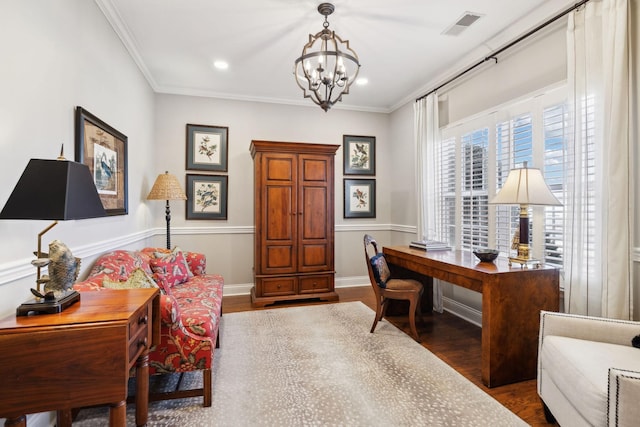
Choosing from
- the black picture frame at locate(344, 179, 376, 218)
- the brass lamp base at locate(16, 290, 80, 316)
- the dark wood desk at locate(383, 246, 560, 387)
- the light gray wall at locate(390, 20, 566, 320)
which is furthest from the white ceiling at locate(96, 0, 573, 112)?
the brass lamp base at locate(16, 290, 80, 316)

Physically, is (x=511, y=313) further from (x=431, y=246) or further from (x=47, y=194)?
(x=47, y=194)

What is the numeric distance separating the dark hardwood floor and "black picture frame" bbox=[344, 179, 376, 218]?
1229mm

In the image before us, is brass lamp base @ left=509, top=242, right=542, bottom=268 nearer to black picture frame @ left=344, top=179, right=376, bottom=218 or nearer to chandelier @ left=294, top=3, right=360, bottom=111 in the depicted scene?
chandelier @ left=294, top=3, right=360, bottom=111

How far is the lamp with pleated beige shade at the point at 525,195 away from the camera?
2.31m

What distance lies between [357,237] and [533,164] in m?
2.77

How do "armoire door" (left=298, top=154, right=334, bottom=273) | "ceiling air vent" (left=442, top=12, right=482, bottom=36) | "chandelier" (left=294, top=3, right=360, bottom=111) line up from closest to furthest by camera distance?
"chandelier" (left=294, top=3, right=360, bottom=111) < "ceiling air vent" (left=442, top=12, right=482, bottom=36) < "armoire door" (left=298, top=154, right=334, bottom=273)

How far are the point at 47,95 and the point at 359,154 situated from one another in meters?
3.95

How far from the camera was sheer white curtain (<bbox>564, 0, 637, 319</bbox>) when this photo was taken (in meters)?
2.03

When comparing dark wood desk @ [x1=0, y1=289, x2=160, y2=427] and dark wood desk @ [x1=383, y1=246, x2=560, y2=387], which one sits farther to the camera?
dark wood desk @ [x1=383, y1=246, x2=560, y2=387]

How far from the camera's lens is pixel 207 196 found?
448 cm

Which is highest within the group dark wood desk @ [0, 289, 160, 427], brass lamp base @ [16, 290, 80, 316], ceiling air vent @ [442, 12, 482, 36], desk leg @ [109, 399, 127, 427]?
ceiling air vent @ [442, 12, 482, 36]

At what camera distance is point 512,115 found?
9.84 feet

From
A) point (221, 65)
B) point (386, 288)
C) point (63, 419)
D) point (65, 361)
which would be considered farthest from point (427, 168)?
point (63, 419)

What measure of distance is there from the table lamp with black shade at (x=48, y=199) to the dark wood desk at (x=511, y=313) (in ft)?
7.96
